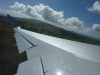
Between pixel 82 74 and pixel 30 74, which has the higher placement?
pixel 82 74

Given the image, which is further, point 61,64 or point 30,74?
point 61,64

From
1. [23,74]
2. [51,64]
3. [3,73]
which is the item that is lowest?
[3,73]

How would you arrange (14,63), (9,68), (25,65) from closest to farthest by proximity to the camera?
(25,65) < (9,68) < (14,63)

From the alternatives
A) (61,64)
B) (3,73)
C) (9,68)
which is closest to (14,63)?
(9,68)

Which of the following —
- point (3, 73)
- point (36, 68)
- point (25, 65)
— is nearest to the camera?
point (36, 68)

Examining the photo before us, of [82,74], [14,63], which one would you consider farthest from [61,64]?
[14,63]

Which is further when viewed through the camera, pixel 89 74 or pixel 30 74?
pixel 30 74

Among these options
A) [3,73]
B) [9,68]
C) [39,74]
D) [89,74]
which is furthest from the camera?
[9,68]

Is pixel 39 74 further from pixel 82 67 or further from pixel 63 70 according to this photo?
pixel 82 67

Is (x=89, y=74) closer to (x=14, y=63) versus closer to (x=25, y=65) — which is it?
(x=25, y=65)
